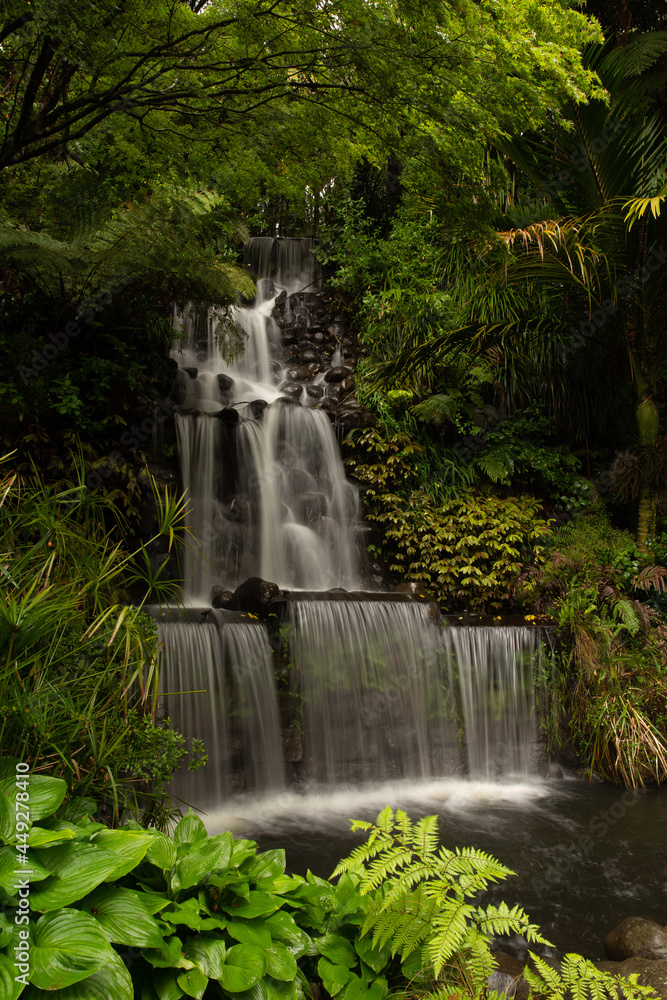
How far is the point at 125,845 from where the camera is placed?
1889 millimetres

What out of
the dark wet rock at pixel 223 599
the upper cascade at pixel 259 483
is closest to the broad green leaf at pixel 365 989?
the dark wet rock at pixel 223 599

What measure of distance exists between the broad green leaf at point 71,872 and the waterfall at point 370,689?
4399mm

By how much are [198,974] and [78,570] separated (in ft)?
7.86

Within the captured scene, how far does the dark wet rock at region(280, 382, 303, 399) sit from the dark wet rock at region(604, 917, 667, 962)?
8330mm

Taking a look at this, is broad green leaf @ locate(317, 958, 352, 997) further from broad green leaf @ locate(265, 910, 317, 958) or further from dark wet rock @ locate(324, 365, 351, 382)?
dark wet rock @ locate(324, 365, 351, 382)

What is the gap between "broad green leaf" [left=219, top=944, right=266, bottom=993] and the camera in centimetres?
181

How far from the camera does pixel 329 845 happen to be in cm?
498

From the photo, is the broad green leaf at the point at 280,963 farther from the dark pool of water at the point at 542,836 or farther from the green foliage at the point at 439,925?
the dark pool of water at the point at 542,836

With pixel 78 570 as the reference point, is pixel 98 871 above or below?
below

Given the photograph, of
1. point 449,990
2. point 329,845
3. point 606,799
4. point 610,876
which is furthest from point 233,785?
point 449,990

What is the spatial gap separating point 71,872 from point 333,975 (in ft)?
3.02

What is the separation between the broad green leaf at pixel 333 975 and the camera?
2.00 m

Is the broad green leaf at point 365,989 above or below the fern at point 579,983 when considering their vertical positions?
above

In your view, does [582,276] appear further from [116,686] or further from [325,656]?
[116,686]
